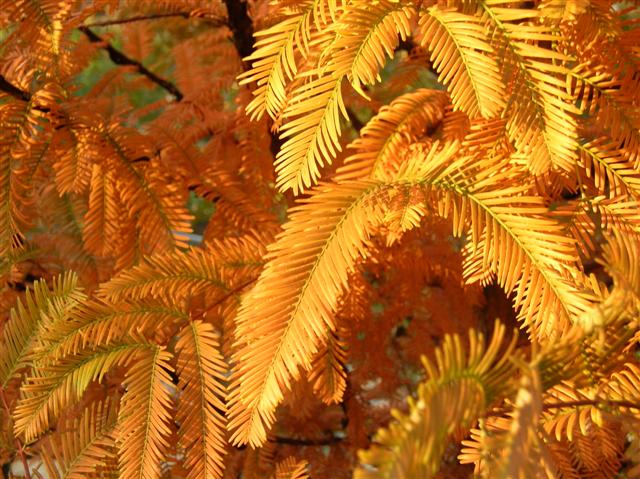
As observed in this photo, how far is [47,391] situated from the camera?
0.52 meters

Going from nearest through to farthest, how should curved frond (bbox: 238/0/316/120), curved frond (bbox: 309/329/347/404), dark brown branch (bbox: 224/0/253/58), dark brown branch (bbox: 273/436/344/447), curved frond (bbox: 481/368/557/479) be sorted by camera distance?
curved frond (bbox: 481/368/557/479), curved frond (bbox: 238/0/316/120), curved frond (bbox: 309/329/347/404), dark brown branch (bbox: 224/0/253/58), dark brown branch (bbox: 273/436/344/447)

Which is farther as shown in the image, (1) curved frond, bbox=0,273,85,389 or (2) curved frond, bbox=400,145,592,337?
(1) curved frond, bbox=0,273,85,389

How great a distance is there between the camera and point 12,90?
1.98ft

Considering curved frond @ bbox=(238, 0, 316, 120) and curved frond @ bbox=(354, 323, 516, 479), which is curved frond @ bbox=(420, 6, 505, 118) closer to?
curved frond @ bbox=(238, 0, 316, 120)

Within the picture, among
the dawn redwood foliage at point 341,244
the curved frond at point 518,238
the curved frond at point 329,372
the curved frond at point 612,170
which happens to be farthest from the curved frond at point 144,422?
the curved frond at point 612,170

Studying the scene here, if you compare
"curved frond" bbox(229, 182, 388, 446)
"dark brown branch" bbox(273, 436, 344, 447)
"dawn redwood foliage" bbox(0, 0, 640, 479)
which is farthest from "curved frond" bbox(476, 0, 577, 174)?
"dark brown branch" bbox(273, 436, 344, 447)

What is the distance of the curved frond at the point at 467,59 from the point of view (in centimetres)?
44

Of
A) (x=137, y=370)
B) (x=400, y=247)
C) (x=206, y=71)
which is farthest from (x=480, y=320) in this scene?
(x=137, y=370)

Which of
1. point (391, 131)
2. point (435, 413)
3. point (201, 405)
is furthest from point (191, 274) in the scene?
point (435, 413)

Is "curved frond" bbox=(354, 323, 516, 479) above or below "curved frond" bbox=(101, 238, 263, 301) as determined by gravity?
above

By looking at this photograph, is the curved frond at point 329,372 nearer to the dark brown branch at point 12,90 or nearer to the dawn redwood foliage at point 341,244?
the dawn redwood foliage at point 341,244

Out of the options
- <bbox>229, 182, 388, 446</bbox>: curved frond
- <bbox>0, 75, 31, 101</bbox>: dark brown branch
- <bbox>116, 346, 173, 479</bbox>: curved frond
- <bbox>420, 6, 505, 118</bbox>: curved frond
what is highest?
<bbox>420, 6, 505, 118</bbox>: curved frond

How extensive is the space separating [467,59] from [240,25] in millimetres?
353

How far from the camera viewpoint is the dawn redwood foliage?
14.6 inches
